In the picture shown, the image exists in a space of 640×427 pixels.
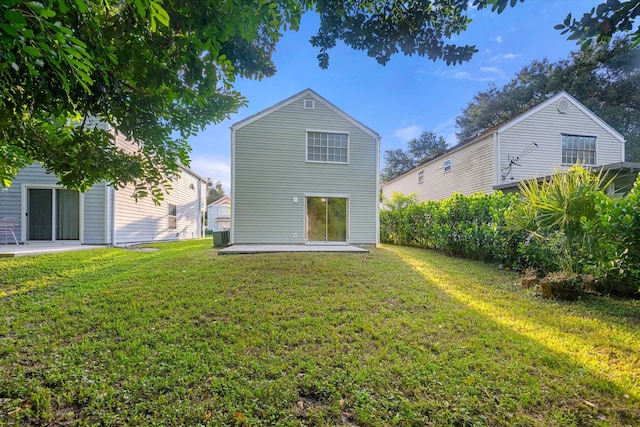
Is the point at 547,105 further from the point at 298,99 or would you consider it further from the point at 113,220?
the point at 113,220

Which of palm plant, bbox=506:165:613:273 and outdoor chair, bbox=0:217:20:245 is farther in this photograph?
outdoor chair, bbox=0:217:20:245

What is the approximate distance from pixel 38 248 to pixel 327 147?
9.68m

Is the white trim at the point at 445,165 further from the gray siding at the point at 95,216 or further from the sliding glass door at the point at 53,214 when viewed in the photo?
the sliding glass door at the point at 53,214

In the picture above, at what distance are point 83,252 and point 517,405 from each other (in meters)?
10.3

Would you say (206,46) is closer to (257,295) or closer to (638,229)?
(257,295)

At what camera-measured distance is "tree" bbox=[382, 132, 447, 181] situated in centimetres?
3475

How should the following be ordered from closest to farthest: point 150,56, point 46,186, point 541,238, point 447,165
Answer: point 150,56, point 541,238, point 46,186, point 447,165

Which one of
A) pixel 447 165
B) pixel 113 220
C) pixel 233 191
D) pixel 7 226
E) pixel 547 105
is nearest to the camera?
pixel 7 226

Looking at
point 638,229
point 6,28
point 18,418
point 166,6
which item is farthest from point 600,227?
point 18,418

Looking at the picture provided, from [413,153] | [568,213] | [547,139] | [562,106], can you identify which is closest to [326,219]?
[568,213]

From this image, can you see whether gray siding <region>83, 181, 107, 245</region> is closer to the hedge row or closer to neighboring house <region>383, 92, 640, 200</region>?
the hedge row

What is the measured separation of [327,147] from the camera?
10.9 metres

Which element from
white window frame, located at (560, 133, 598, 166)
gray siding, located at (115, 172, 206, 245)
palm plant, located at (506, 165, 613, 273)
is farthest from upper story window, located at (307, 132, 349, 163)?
white window frame, located at (560, 133, 598, 166)

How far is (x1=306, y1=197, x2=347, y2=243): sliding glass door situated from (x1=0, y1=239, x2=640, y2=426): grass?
18.8 ft
